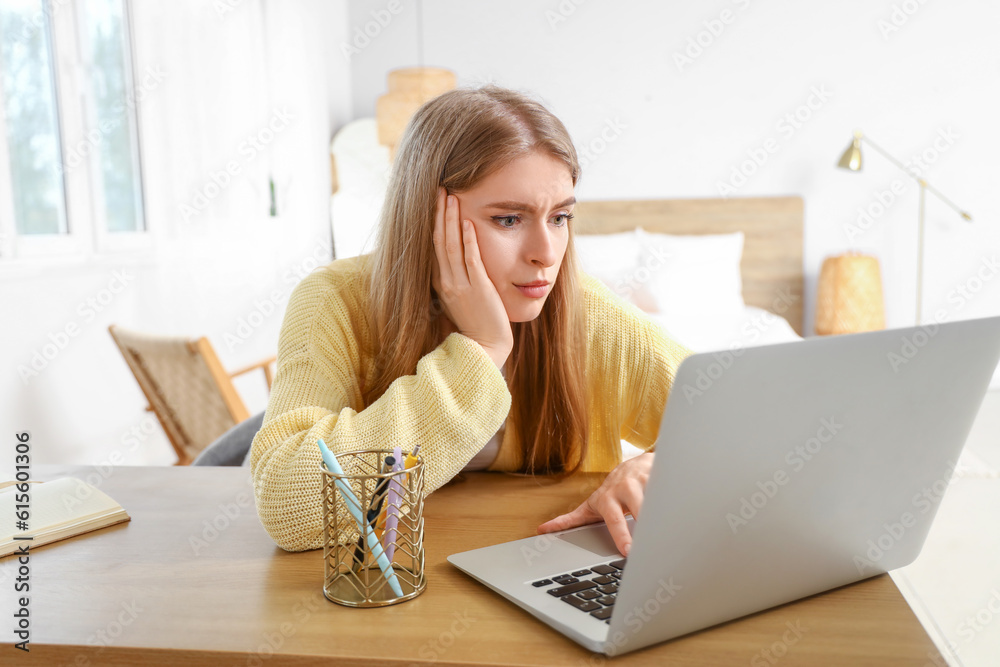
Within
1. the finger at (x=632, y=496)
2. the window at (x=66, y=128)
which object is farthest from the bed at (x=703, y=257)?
the finger at (x=632, y=496)

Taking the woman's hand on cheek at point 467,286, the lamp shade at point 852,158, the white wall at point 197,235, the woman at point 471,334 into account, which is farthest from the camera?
the lamp shade at point 852,158

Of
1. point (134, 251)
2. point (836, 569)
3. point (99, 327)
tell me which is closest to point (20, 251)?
point (99, 327)

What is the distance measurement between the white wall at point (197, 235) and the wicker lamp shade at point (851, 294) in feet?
8.01

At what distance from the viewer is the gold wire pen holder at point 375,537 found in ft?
2.10

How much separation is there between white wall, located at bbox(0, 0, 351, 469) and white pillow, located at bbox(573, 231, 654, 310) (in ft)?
4.40

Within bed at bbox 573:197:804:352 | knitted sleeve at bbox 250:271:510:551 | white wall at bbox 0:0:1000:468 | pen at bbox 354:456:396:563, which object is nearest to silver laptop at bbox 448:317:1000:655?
pen at bbox 354:456:396:563

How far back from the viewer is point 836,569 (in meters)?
0.63

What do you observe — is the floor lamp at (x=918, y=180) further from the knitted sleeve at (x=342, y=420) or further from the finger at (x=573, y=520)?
the finger at (x=573, y=520)

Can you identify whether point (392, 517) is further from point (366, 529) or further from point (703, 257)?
point (703, 257)

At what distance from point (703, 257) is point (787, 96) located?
2.98 feet

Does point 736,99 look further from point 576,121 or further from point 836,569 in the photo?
→ point 836,569

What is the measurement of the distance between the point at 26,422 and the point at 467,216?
1.35 meters

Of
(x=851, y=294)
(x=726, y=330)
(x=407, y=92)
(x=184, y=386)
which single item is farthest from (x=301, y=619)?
(x=851, y=294)

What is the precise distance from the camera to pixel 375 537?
0.65 m
